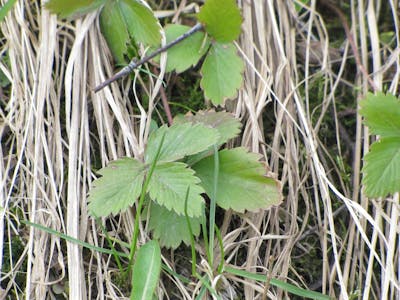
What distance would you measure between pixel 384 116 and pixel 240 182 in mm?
439

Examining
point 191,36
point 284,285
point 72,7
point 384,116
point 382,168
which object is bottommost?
point 284,285

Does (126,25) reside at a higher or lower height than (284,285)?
higher

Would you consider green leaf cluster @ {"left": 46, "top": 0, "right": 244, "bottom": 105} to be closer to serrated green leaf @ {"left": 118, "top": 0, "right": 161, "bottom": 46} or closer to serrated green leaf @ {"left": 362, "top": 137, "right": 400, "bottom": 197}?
serrated green leaf @ {"left": 118, "top": 0, "right": 161, "bottom": 46}

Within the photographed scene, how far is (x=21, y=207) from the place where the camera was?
1.53m

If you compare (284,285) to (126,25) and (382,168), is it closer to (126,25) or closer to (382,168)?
(382,168)

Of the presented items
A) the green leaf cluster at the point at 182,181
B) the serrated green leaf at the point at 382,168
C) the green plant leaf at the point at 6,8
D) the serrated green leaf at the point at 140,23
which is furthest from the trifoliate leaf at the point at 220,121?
the green plant leaf at the point at 6,8

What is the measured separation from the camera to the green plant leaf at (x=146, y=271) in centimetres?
133

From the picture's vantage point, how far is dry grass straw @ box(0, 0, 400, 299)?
1.48m

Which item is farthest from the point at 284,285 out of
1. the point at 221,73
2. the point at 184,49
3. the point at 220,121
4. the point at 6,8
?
the point at 6,8

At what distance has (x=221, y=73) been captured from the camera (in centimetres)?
162

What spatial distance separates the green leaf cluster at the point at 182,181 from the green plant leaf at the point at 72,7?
17.6 inches

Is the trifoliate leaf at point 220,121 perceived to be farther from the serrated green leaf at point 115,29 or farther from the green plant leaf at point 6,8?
the green plant leaf at point 6,8

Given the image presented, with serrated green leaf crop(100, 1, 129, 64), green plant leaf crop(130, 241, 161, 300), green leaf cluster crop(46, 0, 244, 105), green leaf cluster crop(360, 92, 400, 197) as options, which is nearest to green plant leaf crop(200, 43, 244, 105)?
green leaf cluster crop(46, 0, 244, 105)

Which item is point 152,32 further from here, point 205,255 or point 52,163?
point 205,255
